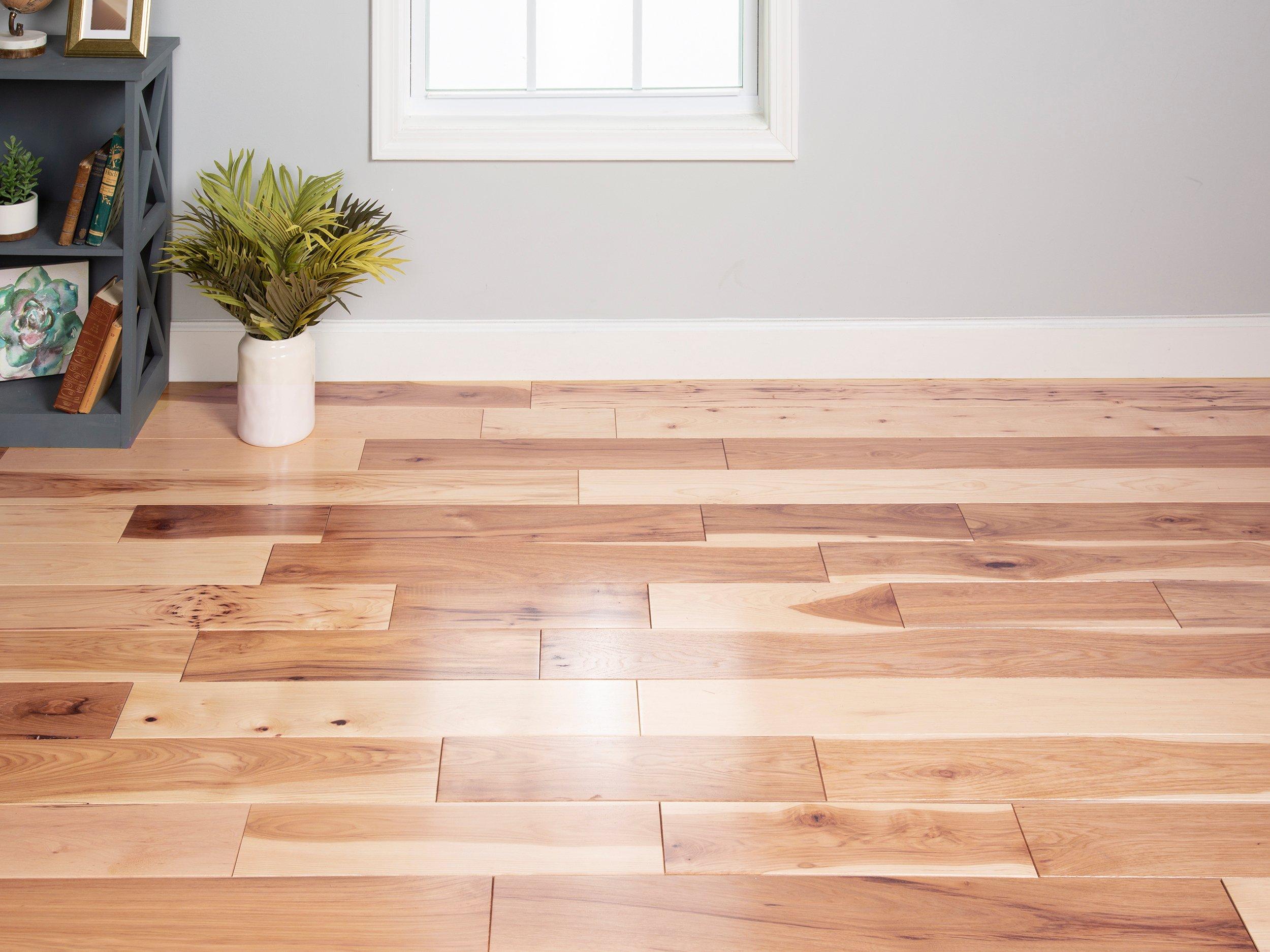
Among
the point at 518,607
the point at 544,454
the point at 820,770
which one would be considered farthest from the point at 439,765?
the point at 544,454

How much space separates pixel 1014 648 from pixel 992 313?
1328 millimetres

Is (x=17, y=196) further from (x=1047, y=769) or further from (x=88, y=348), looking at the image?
(x=1047, y=769)

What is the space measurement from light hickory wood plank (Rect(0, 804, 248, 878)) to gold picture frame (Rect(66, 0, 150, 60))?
170 cm

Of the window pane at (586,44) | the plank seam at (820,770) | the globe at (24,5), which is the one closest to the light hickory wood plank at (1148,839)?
the plank seam at (820,770)

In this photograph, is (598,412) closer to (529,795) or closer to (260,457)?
(260,457)

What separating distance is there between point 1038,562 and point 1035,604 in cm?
17

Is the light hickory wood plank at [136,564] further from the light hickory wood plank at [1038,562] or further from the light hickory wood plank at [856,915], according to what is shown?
the light hickory wood plank at [1038,562]

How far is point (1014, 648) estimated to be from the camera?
2135 millimetres

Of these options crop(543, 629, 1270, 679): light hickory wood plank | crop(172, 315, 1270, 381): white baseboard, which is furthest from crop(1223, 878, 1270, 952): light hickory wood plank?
crop(172, 315, 1270, 381): white baseboard

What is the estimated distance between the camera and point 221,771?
5.94 ft

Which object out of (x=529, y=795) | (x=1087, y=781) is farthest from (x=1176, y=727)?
(x=529, y=795)

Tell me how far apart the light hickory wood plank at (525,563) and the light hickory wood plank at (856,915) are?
779 millimetres

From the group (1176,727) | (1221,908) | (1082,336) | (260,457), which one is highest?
(1082,336)

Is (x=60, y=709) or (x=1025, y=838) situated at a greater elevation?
(x=60, y=709)
